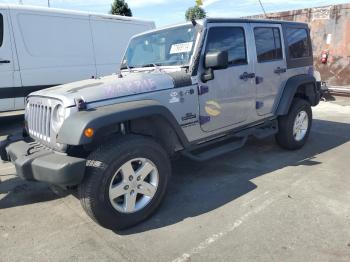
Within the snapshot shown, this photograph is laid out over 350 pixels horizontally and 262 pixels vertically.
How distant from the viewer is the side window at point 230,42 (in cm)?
425

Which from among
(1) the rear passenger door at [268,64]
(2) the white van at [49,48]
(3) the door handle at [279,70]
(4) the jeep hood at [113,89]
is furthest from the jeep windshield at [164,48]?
(2) the white van at [49,48]

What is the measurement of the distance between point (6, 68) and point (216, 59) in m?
5.00

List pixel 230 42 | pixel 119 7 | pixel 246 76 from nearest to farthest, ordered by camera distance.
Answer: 1. pixel 230 42
2. pixel 246 76
3. pixel 119 7

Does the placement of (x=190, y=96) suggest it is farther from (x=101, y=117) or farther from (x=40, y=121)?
(x=40, y=121)

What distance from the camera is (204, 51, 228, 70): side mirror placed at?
12.6 feet

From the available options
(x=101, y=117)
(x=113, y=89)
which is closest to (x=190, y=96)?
(x=113, y=89)

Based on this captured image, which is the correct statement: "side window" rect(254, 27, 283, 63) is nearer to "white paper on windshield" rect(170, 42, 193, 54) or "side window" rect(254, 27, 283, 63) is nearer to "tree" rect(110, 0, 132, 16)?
"white paper on windshield" rect(170, 42, 193, 54)

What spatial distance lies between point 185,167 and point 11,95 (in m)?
4.31

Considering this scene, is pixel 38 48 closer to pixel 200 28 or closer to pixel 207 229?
pixel 200 28

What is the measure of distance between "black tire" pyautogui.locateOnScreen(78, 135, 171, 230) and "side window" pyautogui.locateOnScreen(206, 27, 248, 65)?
1488 millimetres

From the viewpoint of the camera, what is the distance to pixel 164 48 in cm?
434

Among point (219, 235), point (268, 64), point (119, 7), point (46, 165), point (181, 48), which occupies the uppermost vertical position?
point (119, 7)

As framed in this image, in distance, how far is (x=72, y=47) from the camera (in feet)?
26.4

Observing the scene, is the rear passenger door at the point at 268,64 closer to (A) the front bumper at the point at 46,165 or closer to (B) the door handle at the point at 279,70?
(B) the door handle at the point at 279,70
